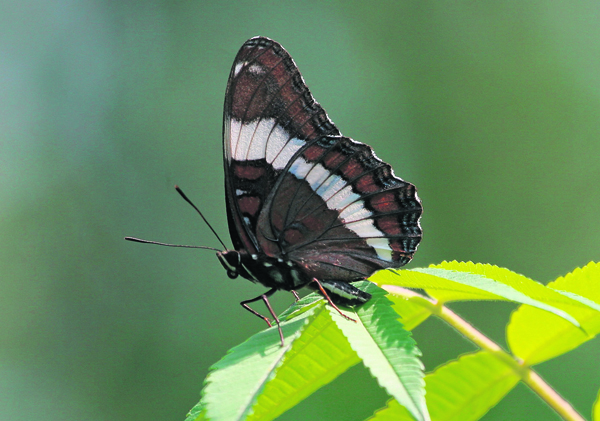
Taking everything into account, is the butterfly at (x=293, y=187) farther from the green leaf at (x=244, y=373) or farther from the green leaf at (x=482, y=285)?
the green leaf at (x=244, y=373)

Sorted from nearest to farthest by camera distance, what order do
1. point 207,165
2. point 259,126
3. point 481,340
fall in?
point 481,340
point 259,126
point 207,165

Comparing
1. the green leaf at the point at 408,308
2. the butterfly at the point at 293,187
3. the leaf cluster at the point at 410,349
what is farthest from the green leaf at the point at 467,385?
the butterfly at the point at 293,187

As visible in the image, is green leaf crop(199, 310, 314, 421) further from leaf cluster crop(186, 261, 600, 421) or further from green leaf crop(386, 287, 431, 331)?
green leaf crop(386, 287, 431, 331)

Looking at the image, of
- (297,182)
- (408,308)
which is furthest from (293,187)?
(408,308)

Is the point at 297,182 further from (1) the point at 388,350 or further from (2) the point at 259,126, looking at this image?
(1) the point at 388,350

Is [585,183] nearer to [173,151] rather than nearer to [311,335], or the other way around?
[173,151]

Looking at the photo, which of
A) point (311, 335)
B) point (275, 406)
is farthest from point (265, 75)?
point (275, 406)
